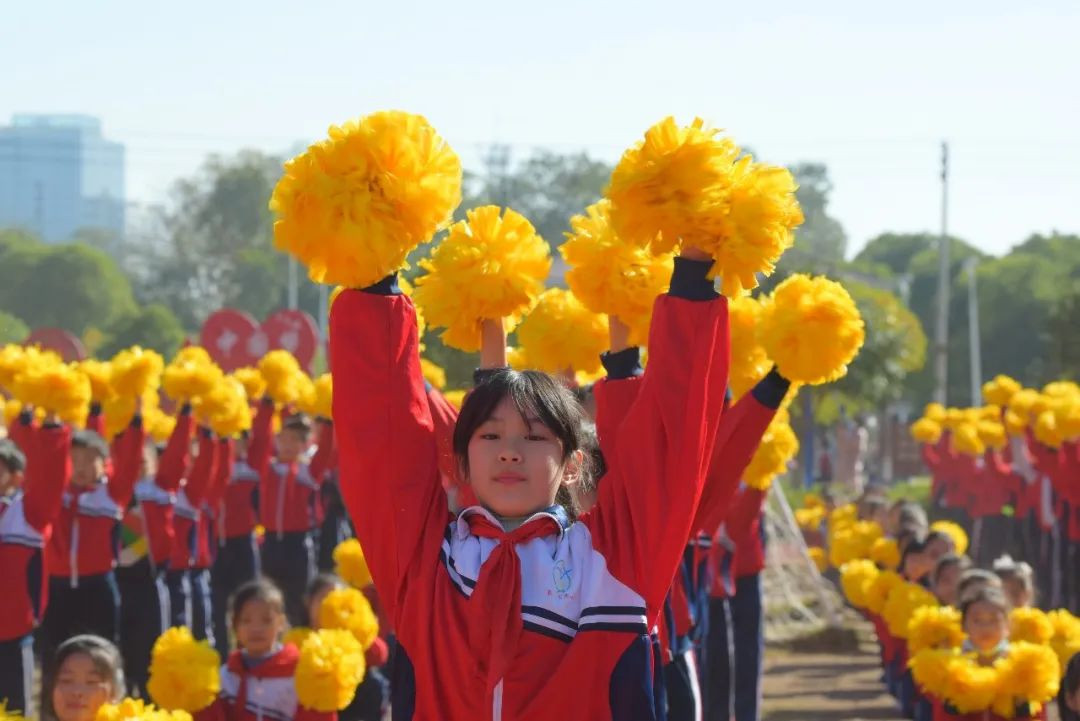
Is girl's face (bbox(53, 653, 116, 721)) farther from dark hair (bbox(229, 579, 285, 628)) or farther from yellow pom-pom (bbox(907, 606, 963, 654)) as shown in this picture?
yellow pom-pom (bbox(907, 606, 963, 654))

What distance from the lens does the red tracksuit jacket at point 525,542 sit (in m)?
2.83

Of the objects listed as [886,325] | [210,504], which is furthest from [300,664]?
[886,325]

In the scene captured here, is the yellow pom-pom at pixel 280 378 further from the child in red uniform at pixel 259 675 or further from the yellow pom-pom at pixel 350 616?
the child in red uniform at pixel 259 675

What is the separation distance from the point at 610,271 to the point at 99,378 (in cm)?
533

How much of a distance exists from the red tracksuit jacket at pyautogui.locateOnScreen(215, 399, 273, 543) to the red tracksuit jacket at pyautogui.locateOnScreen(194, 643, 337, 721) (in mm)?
5224

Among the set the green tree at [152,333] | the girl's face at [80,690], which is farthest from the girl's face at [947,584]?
the green tree at [152,333]

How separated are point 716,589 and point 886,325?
57.7 ft

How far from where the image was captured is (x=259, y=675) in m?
5.97

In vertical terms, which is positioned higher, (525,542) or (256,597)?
(525,542)

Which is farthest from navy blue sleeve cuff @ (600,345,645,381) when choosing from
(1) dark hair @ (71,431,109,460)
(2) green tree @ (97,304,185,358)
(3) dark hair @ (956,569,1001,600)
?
(2) green tree @ (97,304,185,358)

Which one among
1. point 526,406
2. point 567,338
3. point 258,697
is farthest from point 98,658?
point 526,406

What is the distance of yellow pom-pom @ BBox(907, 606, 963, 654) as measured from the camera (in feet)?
22.4

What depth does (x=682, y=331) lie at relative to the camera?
2846mm

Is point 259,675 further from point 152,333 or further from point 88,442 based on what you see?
point 152,333
